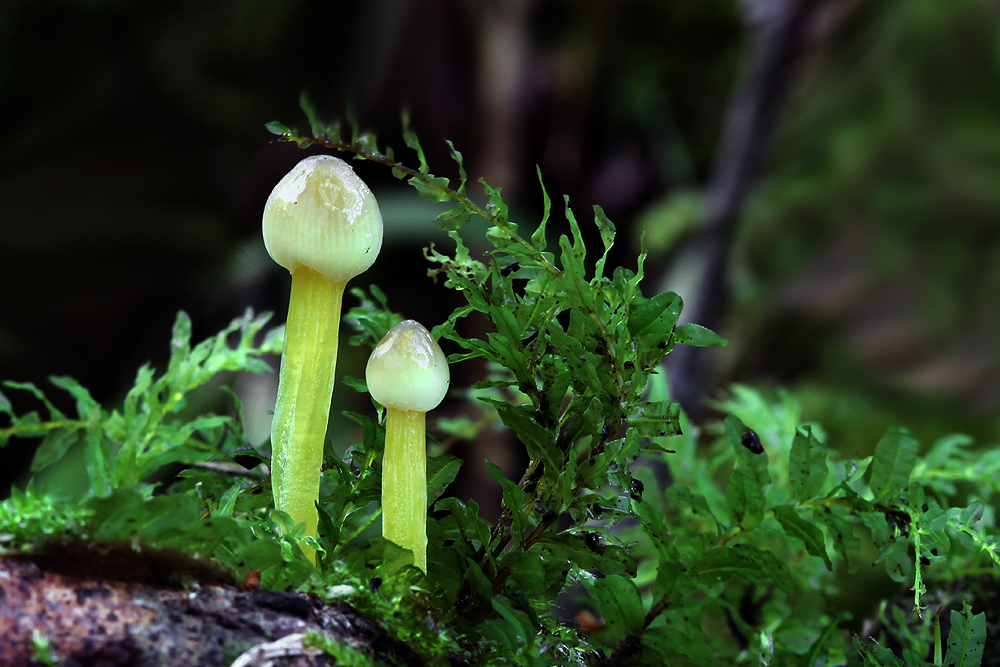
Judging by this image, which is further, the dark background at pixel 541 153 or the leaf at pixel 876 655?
the dark background at pixel 541 153

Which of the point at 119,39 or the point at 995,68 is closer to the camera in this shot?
the point at 995,68

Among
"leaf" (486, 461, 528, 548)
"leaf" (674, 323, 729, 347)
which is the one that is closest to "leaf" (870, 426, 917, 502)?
"leaf" (674, 323, 729, 347)

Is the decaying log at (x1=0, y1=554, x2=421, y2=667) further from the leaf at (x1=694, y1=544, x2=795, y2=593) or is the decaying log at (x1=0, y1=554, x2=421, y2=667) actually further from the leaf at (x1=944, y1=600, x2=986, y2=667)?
the leaf at (x1=944, y1=600, x2=986, y2=667)

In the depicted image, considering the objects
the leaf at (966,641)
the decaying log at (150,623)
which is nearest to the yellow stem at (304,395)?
the decaying log at (150,623)

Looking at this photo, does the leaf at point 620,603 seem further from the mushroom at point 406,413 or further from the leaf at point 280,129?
the leaf at point 280,129

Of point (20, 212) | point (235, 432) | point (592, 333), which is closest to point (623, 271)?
point (592, 333)

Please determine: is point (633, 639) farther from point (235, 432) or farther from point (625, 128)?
point (625, 128)

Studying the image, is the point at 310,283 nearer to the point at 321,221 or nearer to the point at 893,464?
the point at 321,221
